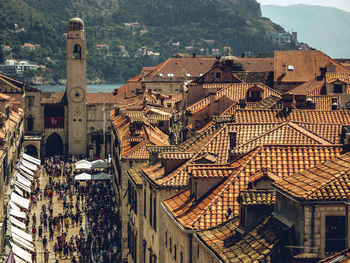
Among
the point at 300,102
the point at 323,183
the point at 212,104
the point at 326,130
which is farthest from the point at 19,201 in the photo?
the point at 323,183

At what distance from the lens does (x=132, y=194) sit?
5406 cm

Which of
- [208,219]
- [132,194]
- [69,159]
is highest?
[208,219]

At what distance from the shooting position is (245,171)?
30.2 metres

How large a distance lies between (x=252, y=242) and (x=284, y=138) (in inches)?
441

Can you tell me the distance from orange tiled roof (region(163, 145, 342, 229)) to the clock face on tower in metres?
117

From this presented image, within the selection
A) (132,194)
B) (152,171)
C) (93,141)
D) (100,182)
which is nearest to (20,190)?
(100,182)

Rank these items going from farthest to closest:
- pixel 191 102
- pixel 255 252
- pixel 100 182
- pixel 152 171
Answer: pixel 100 182, pixel 191 102, pixel 152 171, pixel 255 252

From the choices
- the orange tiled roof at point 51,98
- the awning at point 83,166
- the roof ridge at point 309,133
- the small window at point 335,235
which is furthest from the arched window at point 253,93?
the orange tiled roof at point 51,98

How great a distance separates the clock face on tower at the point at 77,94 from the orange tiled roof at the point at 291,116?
10342 cm

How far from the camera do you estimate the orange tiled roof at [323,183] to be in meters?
21.8

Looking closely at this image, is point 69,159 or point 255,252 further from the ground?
point 255,252

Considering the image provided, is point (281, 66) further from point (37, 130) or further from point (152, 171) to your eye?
point (152, 171)

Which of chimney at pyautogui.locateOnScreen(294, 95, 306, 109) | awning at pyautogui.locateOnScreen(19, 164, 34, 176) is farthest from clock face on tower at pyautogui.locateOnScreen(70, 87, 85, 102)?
chimney at pyautogui.locateOnScreen(294, 95, 306, 109)

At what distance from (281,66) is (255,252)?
84228 millimetres
